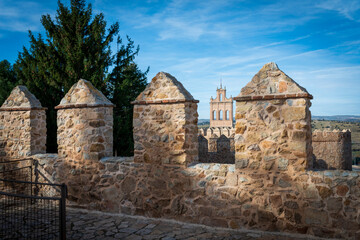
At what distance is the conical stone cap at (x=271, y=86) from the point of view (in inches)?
195

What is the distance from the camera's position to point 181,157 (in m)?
5.83

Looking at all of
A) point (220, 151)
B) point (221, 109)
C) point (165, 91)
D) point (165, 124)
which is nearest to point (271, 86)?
point (165, 91)

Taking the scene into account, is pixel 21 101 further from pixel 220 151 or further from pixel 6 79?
pixel 220 151

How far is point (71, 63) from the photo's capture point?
1058 centimetres

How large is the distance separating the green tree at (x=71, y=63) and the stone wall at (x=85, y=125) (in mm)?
3413

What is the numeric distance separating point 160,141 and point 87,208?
2477 mm

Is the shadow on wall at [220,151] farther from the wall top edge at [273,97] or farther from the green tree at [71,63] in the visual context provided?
the wall top edge at [273,97]

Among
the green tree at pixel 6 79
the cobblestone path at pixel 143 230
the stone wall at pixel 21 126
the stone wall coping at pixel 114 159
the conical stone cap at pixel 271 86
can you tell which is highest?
the green tree at pixel 6 79

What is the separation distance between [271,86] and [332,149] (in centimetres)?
826

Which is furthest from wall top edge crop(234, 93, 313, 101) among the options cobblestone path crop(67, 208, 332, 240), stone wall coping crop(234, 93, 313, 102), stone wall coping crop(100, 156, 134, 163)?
stone wall coping crop(100, 156, 134, 163)

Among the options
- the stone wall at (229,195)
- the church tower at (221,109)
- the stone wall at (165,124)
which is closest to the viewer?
the stone wall at (229,195)

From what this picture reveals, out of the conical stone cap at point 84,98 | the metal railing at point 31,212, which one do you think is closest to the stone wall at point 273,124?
the metal railing at point 31,212

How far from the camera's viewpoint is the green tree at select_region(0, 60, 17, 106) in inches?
460

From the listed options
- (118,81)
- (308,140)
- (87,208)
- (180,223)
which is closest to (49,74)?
(118,81)
